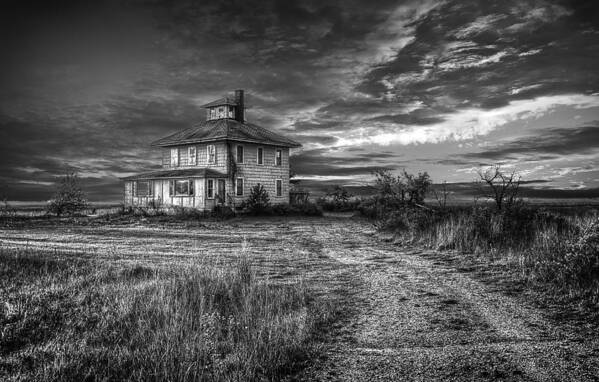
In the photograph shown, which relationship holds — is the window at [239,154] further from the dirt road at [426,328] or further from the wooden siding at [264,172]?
the dirt road at [426,328]

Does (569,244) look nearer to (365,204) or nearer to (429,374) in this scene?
(429,374)

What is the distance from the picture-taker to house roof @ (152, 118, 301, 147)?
3730 cm

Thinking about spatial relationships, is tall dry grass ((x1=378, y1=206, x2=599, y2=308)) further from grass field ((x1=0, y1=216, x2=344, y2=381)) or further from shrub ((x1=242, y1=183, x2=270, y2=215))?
shrub ((x1=242, y1=183, x2=270, y2=215))

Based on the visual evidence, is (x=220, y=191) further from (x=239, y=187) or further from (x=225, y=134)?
(x=225, y=134)

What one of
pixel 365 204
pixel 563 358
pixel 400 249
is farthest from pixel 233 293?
pixel 365 204

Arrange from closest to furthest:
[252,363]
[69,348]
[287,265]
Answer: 1. [252,363]
2. [69,348]
3. [287,265]

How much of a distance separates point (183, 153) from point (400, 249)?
29.0 meters

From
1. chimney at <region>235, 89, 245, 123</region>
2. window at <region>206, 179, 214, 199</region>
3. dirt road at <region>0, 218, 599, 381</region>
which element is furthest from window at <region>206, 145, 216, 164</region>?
dirt road at <region>0, 218, 599, 381</region>

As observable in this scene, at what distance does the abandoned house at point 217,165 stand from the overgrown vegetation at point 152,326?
2664cm

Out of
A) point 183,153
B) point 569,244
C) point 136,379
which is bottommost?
point 136,379

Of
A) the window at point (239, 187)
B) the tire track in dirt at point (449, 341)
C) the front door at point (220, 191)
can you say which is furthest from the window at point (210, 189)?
the tire track in dirt at point (449, 341)

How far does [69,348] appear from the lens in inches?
226

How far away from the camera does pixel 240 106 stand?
43.7 m

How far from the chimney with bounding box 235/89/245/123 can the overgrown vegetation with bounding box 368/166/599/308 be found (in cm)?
2364
